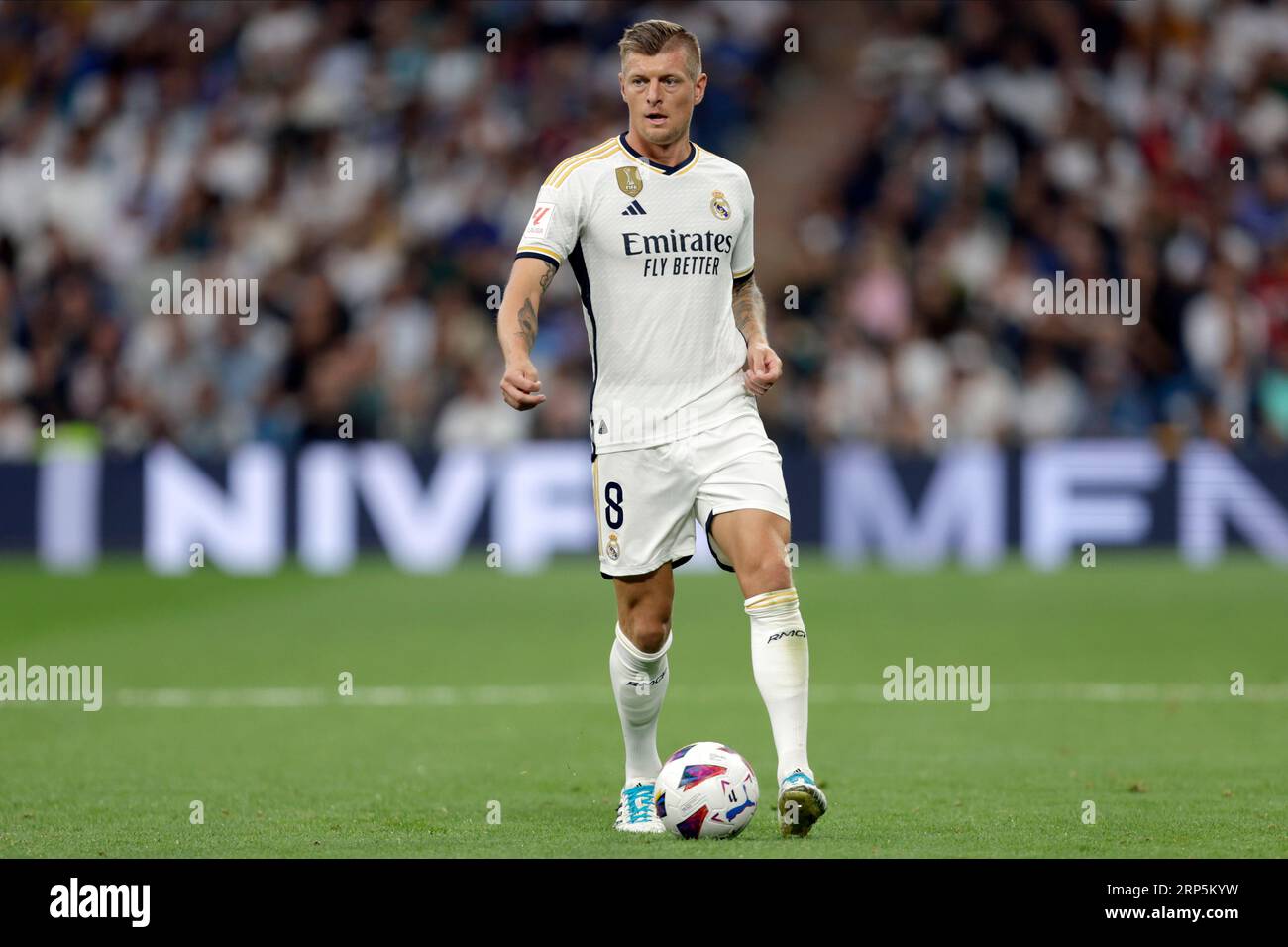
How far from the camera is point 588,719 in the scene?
10.7 metres

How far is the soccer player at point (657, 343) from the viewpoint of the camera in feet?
23.6

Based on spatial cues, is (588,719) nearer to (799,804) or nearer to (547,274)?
(547,274)

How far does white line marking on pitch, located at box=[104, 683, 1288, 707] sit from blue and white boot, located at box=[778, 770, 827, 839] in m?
4.55

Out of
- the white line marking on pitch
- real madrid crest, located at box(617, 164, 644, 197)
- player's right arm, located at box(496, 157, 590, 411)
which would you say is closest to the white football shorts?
player's right arm, located at box(496, 157, 590, 411)

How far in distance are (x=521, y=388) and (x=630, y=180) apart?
108 cm

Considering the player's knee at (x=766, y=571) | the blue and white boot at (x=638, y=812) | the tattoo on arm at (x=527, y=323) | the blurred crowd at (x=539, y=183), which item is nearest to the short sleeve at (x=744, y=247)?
the tattoo on arm at (x=527, y=323)

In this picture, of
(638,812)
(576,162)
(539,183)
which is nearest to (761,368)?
(576,162)

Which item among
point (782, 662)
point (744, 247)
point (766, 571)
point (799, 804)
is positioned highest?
point (744, 247)

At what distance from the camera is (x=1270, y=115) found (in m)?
21.7

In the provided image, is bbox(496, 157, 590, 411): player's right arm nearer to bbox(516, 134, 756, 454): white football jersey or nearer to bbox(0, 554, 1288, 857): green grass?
bbox(516, 134, 756, 454): white football jersey

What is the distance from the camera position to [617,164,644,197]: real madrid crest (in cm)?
732

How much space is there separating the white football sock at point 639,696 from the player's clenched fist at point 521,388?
3.96 ft
